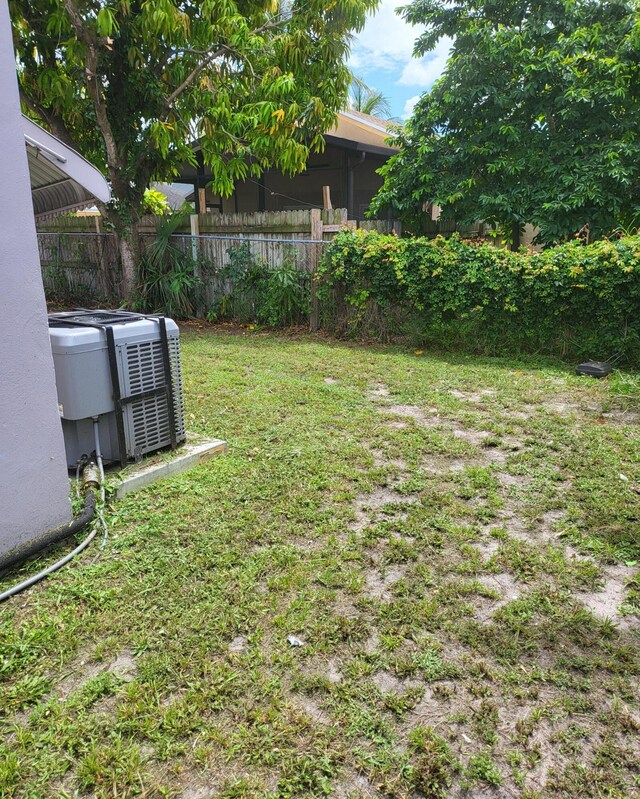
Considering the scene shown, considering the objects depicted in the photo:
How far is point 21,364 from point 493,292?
19.6 ft

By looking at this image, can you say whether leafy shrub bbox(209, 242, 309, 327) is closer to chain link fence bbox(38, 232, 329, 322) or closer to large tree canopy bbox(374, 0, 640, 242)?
chain link fence bbox(38, 232, 329, 322)

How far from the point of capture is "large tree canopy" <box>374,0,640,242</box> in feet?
31.1

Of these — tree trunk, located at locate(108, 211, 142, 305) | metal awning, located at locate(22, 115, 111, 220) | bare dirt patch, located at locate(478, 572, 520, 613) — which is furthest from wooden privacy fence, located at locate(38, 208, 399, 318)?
bare dirt patch, located at locate(478, 572, 520, 613)

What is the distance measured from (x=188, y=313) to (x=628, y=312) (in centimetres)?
703

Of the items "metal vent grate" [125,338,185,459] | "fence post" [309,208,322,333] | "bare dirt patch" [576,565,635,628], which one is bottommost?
"bare dirt patch" [576,565,635,628]

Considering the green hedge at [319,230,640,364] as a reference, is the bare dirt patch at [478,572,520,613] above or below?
below

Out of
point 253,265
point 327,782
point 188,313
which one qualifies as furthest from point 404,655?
point 188,313

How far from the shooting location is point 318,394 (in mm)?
5738

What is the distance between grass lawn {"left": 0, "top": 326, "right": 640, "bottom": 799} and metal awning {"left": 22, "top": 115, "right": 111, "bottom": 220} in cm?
192

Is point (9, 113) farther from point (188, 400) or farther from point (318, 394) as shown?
point (318, 394)

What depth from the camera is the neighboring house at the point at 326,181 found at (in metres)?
14.0

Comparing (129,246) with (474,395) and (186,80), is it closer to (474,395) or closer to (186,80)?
(186,80)

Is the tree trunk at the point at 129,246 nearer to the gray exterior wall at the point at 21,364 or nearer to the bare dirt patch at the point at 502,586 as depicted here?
the gray exterior wall at the point at 21,364

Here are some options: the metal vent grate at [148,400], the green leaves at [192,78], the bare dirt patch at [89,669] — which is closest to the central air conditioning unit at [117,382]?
the metal vent grate at [148,400]
